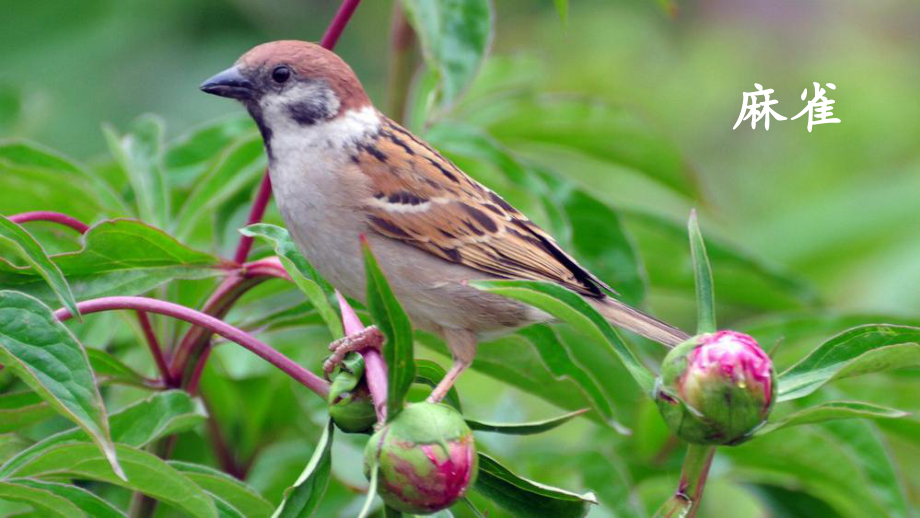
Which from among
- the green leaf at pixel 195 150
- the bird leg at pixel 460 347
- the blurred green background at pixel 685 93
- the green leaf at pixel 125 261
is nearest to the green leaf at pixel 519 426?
the bird leg at pixel 460 347

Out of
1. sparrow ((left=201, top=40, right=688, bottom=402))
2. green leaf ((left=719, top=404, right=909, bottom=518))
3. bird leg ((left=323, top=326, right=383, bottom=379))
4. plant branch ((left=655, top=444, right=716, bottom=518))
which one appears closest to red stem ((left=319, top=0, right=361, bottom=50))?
sparrow ((left=201, top=40, right=688, bottom=402))

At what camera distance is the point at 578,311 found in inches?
62.9

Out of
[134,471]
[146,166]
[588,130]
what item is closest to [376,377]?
[134,471]

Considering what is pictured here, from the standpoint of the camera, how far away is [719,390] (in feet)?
5.24

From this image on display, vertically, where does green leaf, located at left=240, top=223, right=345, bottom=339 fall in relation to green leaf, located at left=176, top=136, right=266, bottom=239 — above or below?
below

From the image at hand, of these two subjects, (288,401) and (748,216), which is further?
(748,216)

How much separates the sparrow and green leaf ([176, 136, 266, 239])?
0.06 meters

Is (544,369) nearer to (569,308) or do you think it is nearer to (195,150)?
(569,308)

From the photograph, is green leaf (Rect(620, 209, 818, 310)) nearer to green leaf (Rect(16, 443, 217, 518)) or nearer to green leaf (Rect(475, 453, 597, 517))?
green leaf (Rect(475, 453, 597, 517))

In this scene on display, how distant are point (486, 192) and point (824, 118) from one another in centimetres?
268

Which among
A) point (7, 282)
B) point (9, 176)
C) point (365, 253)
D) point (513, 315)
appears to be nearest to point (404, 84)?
point (513, 315)

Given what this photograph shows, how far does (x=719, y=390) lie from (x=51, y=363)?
0.90 meters

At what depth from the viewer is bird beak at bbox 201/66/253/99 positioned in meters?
2.47

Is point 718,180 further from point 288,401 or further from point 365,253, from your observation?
point 365,253
